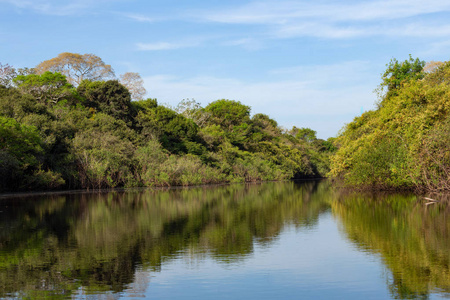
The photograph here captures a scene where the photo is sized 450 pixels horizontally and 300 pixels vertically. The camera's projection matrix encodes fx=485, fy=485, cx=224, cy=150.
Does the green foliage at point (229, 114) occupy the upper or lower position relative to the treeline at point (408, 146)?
upper

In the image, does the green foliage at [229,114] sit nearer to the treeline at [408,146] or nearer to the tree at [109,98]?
the tree at [109,98]

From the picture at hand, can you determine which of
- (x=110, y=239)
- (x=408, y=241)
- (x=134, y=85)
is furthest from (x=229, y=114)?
(x=408, y=241)

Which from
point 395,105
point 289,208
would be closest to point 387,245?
point 289,208

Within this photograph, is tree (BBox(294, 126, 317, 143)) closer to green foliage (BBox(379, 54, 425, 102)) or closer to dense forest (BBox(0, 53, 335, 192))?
dense forest (BBox(0, 53, 335, 192))

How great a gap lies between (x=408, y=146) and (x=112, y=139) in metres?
27.3

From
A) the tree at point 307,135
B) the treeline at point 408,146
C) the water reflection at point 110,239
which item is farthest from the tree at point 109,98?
the tree at point 307,135

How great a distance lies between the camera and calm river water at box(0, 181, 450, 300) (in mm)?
8391

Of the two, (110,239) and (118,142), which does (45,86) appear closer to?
(118,142)

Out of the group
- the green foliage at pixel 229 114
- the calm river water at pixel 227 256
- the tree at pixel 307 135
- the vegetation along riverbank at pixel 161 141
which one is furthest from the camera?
the tree at pixel 307 135

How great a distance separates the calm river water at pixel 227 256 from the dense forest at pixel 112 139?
A: 19560mm

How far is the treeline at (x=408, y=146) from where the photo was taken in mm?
27609

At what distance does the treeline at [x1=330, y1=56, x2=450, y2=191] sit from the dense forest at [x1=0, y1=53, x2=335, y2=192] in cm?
1951

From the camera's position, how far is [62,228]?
54.6 feet

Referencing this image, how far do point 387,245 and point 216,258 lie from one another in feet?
15.0
